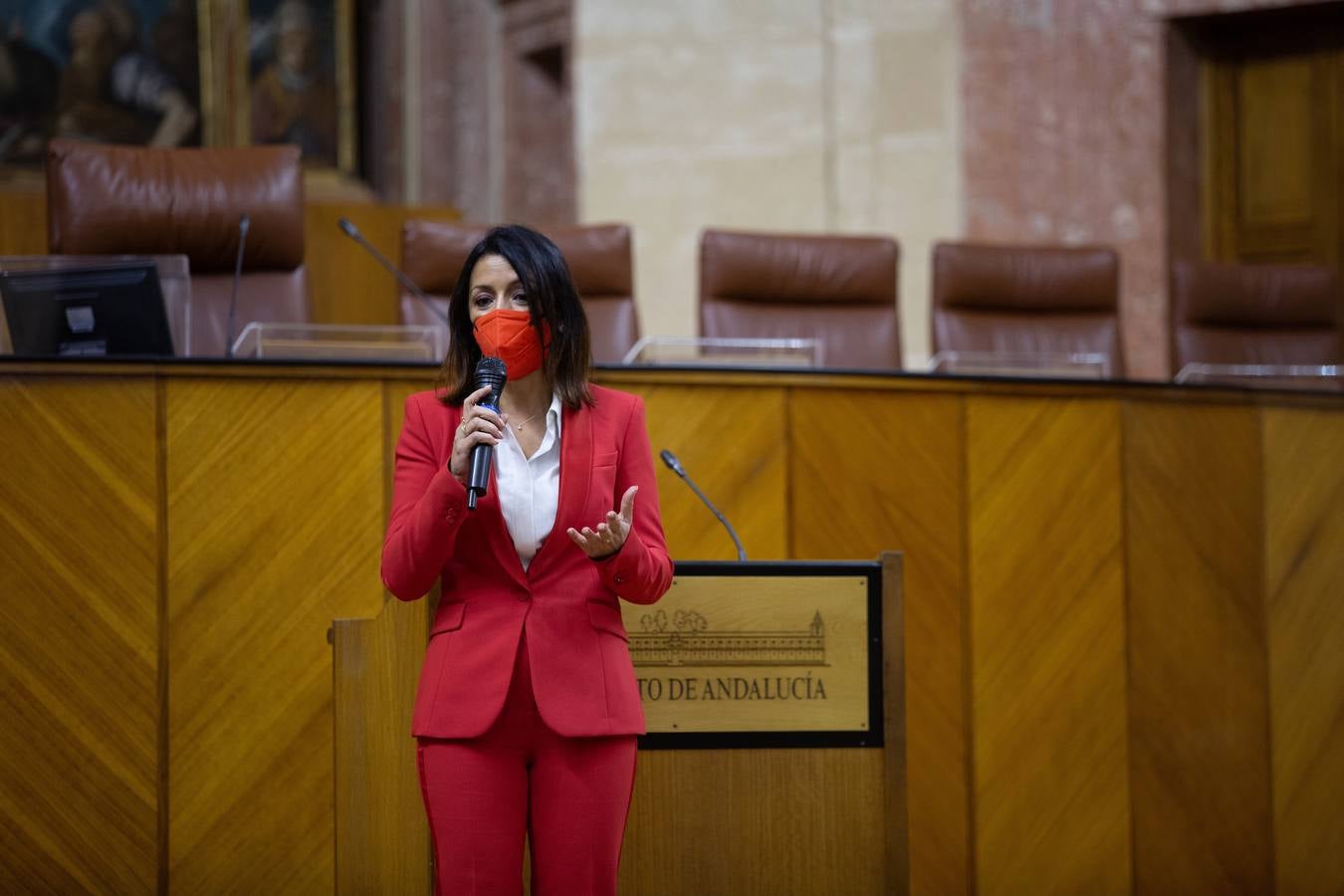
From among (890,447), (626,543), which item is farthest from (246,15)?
(626,543)

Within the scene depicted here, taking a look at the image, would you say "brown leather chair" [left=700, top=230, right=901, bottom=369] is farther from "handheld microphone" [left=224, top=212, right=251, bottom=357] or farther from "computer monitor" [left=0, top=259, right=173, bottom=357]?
"computer monitor" [left=0, top=259, right=173, bottom=357]

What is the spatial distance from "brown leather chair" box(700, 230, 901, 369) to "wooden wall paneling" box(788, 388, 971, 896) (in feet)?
4.27

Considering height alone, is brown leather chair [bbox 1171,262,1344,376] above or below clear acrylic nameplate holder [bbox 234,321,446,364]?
above

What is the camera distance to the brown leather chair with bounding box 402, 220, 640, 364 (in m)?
4.55

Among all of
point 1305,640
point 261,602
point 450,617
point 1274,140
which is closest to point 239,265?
point 261,602

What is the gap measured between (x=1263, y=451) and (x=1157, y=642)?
56cm

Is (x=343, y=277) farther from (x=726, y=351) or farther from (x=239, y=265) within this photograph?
(x=726, y=351)

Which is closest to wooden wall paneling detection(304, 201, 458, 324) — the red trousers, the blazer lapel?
the blazer lapel

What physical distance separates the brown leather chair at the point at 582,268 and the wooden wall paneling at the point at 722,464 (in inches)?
47.0

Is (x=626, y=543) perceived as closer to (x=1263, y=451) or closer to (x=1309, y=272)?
(x=1263, y=451)

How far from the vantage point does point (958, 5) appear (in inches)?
268

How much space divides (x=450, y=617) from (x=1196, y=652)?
7.26 feet

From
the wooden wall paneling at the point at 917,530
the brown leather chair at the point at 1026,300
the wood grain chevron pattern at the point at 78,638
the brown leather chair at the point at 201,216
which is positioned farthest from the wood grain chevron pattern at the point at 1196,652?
the brown leather chair at the point at 201,216

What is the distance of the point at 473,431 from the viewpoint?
1752mm
